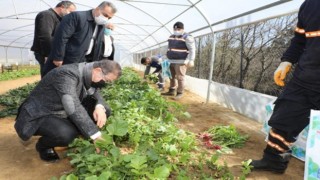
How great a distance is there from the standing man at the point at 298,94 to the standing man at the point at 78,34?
217 centimetres

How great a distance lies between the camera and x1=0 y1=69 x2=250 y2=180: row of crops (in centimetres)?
195

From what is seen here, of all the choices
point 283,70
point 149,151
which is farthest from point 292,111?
point 149,151

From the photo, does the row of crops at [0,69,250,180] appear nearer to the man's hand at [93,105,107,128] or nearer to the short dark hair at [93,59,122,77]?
the man's hand at [93,105,107,128]

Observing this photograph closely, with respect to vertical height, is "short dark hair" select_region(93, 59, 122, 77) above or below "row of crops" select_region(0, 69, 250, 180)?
above

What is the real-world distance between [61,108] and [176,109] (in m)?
1.98

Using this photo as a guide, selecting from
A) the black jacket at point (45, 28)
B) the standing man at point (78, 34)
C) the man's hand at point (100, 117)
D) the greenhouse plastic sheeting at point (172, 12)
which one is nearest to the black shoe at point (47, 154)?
the man's hand at point (100, 117)

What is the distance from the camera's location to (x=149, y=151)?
2207 millimetres

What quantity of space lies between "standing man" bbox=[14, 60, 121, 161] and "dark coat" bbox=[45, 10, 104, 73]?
3.14ft

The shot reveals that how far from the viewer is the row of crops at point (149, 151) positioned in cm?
195

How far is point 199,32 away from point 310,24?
6.16m

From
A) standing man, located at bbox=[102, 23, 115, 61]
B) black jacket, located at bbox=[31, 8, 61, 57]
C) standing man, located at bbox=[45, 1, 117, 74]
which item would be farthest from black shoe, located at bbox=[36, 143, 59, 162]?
black jacket, located at bbox=[31, 8, 61, 57]

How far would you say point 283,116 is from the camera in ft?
7.61

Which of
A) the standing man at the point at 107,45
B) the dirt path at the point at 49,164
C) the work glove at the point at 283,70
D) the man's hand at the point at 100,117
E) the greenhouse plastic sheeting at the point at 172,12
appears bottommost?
the dirt path at the point at 49,164

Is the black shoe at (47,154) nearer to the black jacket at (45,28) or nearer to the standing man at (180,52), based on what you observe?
the black jacket at (45,28)
